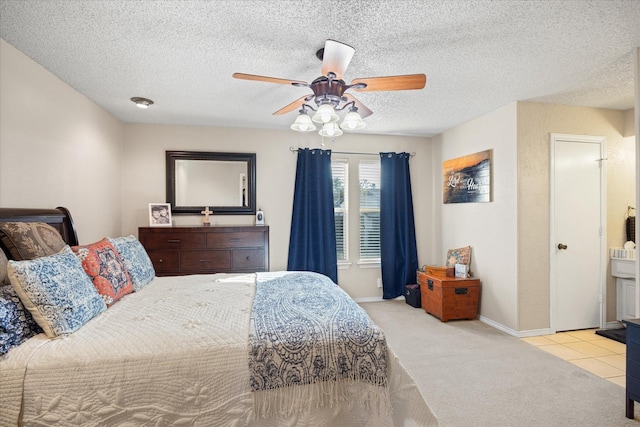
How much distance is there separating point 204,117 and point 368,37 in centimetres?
247

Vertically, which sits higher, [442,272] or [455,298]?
[442,272]

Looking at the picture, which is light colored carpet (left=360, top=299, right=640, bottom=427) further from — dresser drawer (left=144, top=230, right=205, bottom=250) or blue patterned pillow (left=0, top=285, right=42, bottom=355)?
dresser drawer (left=144, top=230, right=205, bottom=250)

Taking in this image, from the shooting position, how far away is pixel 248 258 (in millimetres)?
3785

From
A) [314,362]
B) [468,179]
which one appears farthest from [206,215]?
[468,179]

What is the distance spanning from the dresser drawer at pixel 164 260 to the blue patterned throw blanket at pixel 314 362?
2.39 m

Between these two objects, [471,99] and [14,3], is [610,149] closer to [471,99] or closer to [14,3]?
[471,99]

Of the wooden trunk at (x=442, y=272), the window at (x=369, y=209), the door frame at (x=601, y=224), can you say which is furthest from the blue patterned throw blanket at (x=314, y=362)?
the window at (x=369, y=209)

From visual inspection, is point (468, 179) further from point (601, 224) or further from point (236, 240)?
point (236, 240)

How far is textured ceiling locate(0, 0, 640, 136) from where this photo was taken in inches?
70.7

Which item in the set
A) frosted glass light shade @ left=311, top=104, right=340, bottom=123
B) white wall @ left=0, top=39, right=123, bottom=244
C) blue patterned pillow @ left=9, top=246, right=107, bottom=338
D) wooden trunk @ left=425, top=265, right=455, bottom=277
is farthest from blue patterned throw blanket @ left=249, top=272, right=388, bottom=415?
wooden trunk @ left=425, top=265, right=455, bottom=277

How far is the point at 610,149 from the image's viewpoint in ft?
11.9

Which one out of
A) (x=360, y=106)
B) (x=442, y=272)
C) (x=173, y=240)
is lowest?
(x=442, y=272)

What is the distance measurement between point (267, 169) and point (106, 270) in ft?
8.54

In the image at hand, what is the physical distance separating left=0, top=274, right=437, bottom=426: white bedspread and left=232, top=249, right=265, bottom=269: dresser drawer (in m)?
2.15
